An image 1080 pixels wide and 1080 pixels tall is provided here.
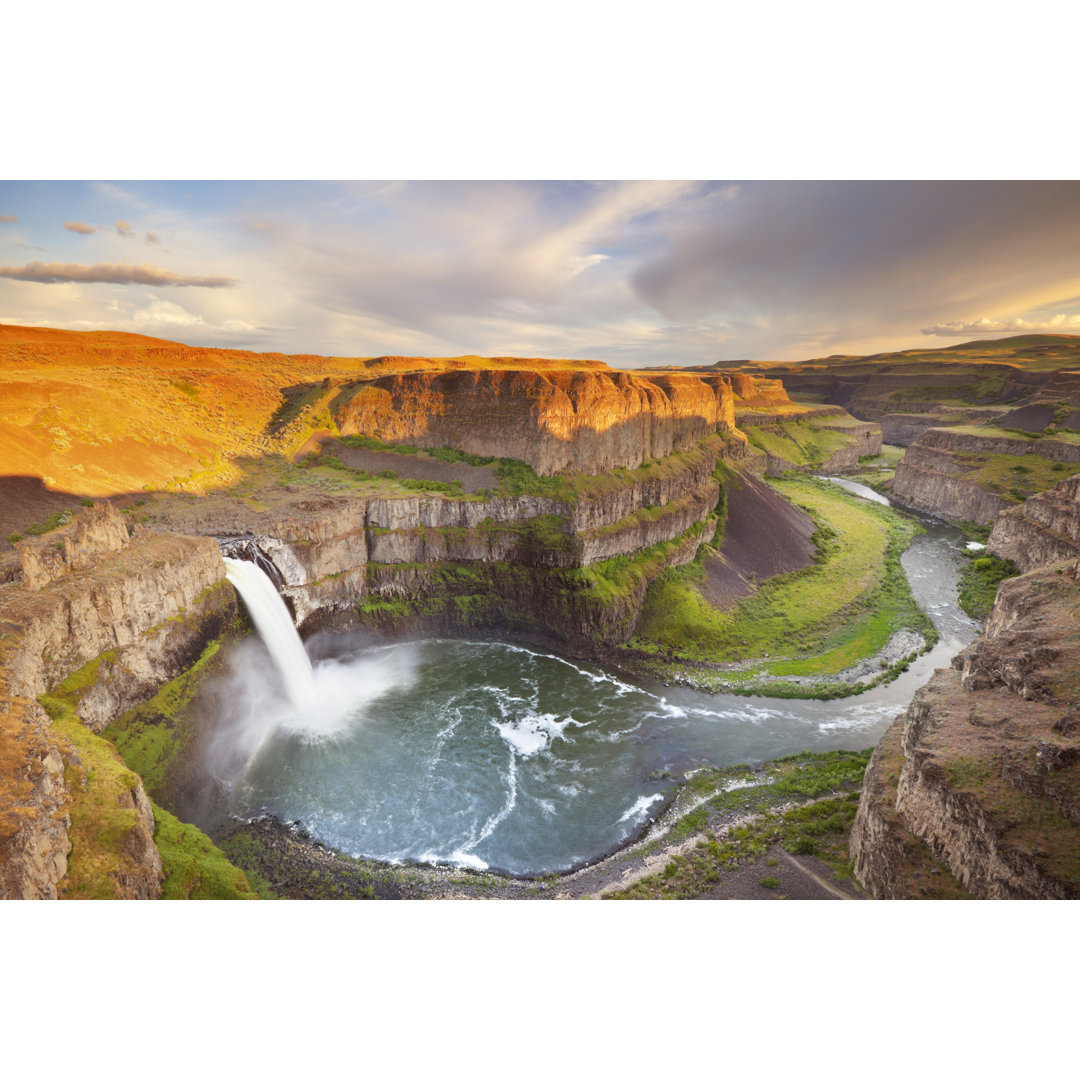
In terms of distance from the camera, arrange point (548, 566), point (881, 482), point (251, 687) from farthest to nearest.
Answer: point (881, 482) < point (548, 566) < point (251, 687)

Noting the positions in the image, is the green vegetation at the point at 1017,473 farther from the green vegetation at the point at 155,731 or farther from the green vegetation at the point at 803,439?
the green vegetation at the point at 155,731

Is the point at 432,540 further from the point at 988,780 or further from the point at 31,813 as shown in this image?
the point at 988,780

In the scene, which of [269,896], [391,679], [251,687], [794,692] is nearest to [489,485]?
[391,679]

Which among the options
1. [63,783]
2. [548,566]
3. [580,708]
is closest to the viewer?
[63,783]

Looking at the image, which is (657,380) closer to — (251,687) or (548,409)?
(548,409)

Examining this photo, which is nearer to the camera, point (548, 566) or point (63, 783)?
point (63, 783)

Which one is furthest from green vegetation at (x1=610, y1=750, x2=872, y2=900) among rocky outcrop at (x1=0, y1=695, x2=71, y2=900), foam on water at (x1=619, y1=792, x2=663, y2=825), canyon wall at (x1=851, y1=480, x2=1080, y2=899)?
rocky outcrop at (x1=0, y1=695, x2=71, y2=900)
